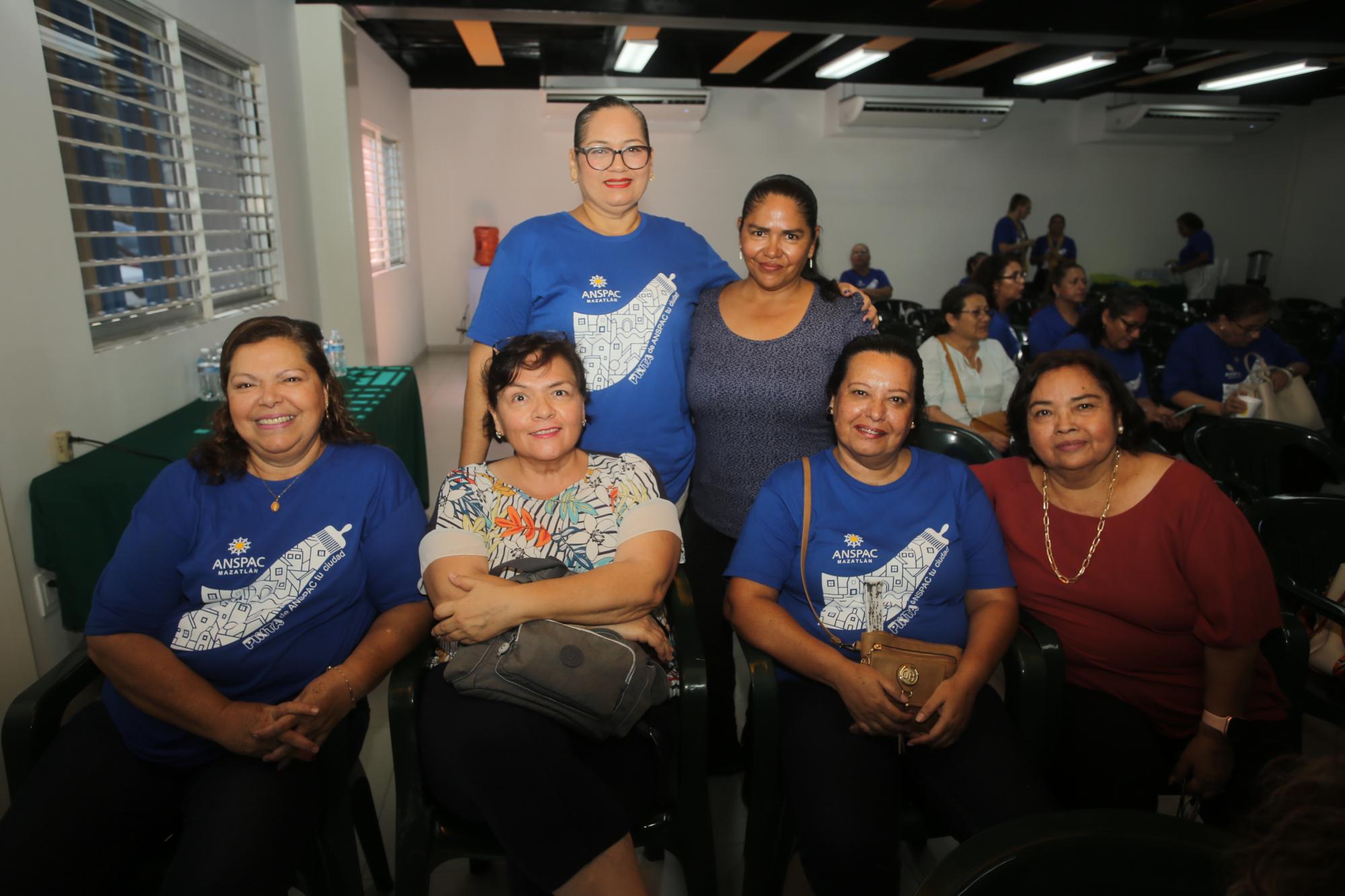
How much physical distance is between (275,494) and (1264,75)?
399 inches

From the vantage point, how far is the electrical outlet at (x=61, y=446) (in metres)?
2.24

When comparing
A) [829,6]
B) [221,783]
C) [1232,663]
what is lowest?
[221,783]

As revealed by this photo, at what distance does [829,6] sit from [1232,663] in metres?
4.25

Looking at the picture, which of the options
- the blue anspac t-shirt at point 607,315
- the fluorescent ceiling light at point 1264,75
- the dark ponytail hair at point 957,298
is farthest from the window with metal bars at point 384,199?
the fluorescent ceiling light at point 1264,75

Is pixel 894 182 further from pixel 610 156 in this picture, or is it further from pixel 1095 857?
pixel 1095 857

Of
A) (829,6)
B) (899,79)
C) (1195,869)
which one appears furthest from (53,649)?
(899,79)

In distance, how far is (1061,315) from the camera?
4352 mm

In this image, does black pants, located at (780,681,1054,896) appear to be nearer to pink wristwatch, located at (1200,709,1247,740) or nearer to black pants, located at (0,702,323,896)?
pink wristwatch, located at (1200,709,1247,740)

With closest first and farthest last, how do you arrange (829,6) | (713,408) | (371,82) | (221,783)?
(221,783), (713,408), (829,6), (371,82)

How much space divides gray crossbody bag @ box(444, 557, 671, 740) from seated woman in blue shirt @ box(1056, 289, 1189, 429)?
2958mm

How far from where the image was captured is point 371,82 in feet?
23.0

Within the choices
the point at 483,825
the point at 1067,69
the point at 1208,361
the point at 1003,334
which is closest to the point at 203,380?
the point at 483,825

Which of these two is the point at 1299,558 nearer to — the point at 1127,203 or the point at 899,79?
the point at 899,79

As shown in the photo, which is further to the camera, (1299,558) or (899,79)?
(899,79)
